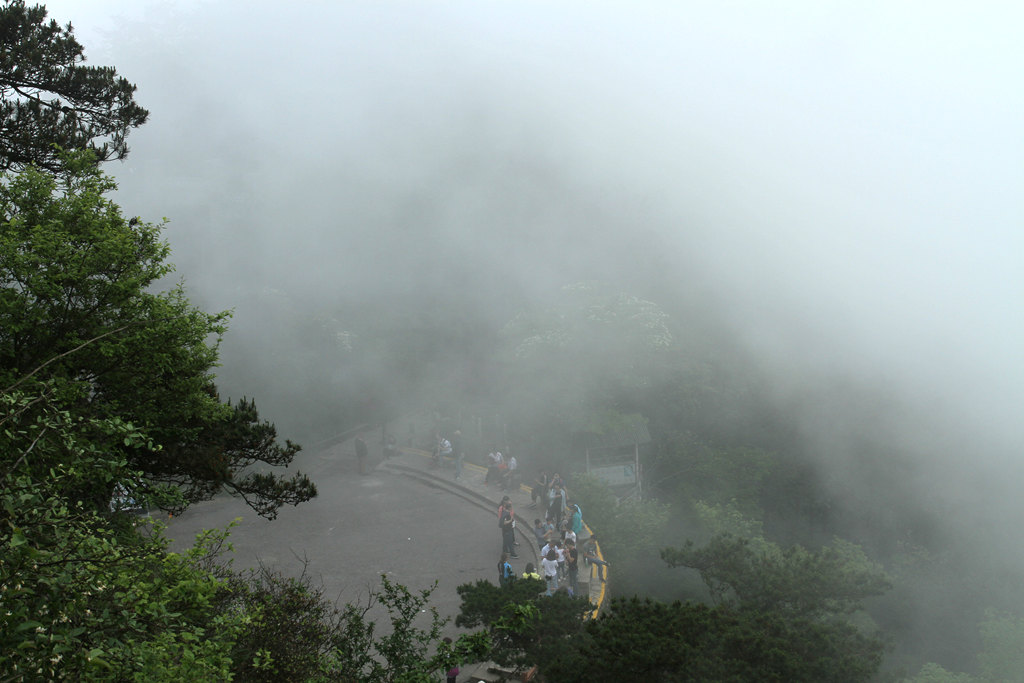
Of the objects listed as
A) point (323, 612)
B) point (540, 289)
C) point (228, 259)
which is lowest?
point (323, 612)

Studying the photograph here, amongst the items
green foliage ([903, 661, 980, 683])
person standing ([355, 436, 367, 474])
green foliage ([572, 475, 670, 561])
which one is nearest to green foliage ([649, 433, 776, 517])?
green foliage ([572, 475, 670, 561])

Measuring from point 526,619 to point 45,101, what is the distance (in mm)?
9230

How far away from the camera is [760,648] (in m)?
8.38

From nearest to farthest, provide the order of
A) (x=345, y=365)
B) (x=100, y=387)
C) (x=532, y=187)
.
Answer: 1. (x=100, y=387)
2. (x=345, y=365)
3. (x=532, y=187)

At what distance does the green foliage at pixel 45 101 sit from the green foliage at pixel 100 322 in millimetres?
1762

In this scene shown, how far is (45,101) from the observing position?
10.2 m

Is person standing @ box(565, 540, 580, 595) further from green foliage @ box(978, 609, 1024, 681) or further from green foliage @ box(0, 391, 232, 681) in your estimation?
green foliage @ box(0, 391, 232, 681)

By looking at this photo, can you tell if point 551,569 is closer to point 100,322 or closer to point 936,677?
point 936,677

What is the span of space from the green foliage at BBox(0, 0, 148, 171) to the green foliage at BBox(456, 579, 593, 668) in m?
7.65

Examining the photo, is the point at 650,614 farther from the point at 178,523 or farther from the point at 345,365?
the point at 345,365

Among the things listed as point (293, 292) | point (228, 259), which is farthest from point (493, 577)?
point (228, 259)

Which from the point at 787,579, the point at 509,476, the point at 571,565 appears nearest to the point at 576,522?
the point at 571,565

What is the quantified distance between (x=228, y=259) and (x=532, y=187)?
17.1 meters

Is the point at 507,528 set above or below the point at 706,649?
above
